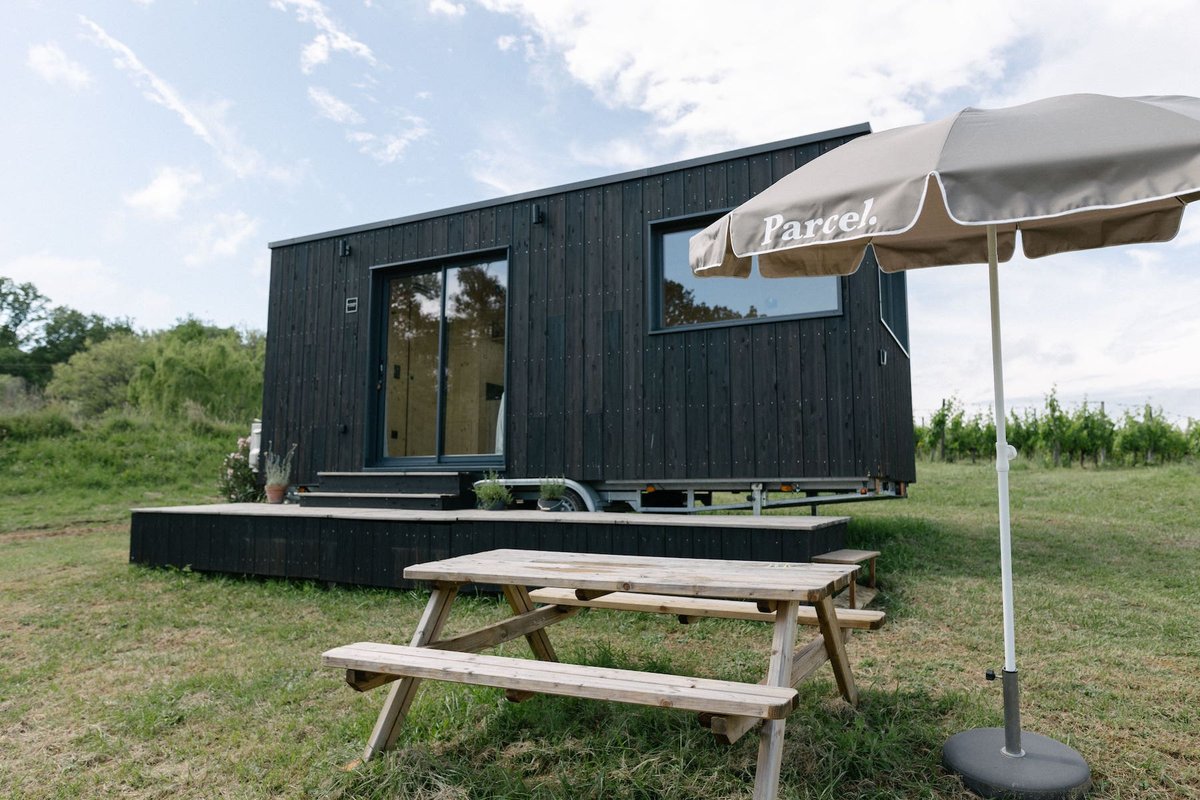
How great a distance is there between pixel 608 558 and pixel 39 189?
27.9 m

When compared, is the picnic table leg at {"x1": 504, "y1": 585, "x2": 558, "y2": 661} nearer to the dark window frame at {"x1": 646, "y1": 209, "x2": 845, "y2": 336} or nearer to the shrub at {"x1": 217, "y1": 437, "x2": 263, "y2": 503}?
the dark window frame at {"x1": 646, "y1": 209, "x2": 845, "y2": 336}

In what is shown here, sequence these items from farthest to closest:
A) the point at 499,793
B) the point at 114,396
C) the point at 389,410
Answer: the point at 114,396
the point at 389,410
the point at 499,793

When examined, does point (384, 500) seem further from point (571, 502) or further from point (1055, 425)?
point (1055, 425)

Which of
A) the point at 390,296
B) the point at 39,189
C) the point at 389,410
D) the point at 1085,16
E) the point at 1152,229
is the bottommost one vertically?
the point at 389,410

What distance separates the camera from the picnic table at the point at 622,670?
1.69 metres

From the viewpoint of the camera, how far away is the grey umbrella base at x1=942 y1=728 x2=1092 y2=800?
1922mm

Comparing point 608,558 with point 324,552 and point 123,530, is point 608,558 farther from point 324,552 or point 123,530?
point 123,530

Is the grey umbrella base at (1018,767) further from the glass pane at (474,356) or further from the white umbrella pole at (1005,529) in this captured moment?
the glass pane at (474,356)

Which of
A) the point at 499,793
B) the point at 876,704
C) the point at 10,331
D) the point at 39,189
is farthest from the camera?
the point at 10,331

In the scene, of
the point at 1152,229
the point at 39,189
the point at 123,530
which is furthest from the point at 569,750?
the point at 39,189

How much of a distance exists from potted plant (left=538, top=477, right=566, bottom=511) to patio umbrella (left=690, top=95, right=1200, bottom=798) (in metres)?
3.33

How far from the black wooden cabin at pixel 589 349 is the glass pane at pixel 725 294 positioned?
0.05ft

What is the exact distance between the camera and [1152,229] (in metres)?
2.62

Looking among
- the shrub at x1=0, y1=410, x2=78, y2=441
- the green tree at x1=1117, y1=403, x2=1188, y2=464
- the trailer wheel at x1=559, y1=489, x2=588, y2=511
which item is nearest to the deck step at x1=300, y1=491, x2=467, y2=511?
the trailer wheel at x1=559, y1=489, x2=588, y2=511
